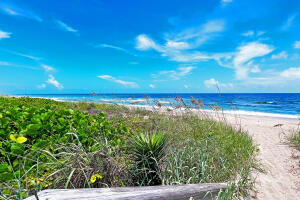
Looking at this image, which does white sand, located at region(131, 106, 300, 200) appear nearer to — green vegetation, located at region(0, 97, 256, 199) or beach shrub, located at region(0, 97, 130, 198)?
green vegetation, located at region(0, 97, 256, 199)

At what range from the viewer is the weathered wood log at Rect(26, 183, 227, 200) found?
58.4 inches

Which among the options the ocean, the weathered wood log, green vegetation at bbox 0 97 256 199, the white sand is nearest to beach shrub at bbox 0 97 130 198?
green vegetation at bbox 0 97 256 199

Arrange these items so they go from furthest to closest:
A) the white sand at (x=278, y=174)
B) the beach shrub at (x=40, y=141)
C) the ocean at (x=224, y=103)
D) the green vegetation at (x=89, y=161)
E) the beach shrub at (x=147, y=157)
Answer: the ocean at (x=224, y=103) < the white sand at (x=278, y=174) < the beach shrub at (x=147, y=157) < the beach shrub at (x=40, y=141) < the green vegetation at (x=89, y=161)

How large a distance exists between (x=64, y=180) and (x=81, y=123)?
1216 millimetres

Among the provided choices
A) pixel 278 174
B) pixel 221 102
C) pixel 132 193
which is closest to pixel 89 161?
pixel 132 193

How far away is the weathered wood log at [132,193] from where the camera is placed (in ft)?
4.86

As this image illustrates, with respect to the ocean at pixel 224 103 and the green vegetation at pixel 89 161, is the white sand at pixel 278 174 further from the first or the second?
the ocean at pixel 224 103

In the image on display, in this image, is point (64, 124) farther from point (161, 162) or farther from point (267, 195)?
point (267, 195)

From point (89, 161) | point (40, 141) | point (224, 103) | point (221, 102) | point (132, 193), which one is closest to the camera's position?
point (132, 193)

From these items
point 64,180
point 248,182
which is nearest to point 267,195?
point 248,182

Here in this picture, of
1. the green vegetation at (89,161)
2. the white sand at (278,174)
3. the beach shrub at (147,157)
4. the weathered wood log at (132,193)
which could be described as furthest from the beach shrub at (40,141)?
the white sand at (278,174)

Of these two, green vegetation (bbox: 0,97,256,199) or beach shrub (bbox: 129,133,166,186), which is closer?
green vegetation (bbox: 0,97,256,199)

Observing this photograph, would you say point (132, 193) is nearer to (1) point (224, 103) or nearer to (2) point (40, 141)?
(2) point (40, 141)

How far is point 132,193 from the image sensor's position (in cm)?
165
